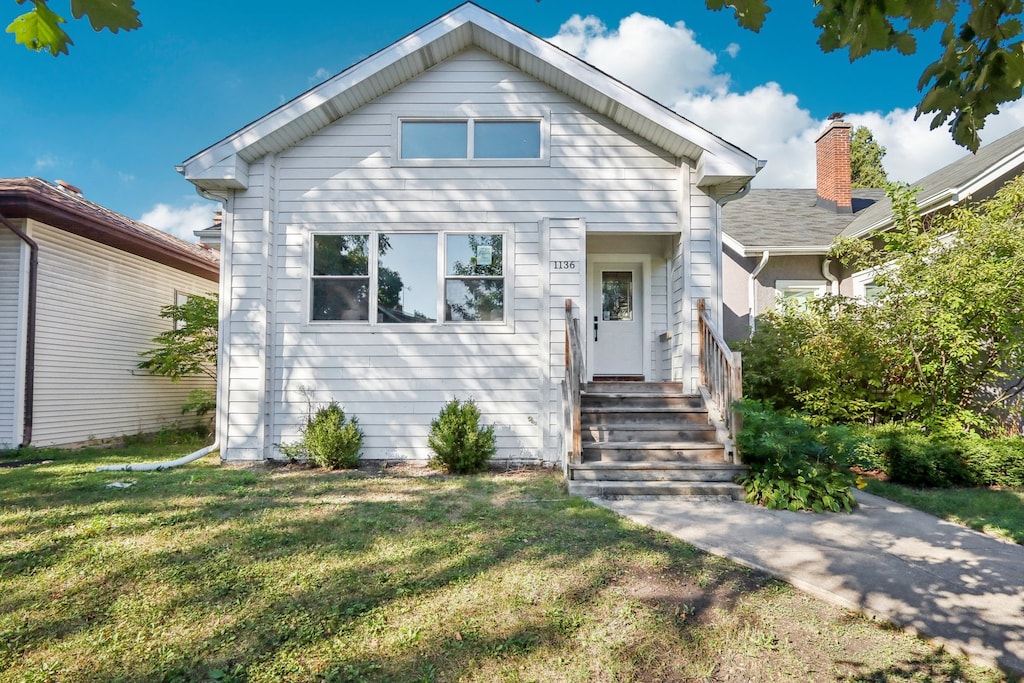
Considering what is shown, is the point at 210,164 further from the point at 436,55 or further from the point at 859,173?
the point at 859,173

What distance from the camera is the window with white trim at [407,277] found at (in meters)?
7.18

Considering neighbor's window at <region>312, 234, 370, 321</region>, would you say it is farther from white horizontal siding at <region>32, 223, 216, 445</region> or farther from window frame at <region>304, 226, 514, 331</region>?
white horizontal siding at <region>32, 223, 216, 445</region>

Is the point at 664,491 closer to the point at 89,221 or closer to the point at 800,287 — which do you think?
the point at 800,287

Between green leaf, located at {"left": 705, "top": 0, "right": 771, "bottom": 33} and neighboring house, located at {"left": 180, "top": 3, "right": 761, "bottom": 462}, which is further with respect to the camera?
neighboring house, located at {"left": 180, "top": 3, "right": 761, "bottom": 462}

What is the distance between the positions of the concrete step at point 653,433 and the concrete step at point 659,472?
65 cm

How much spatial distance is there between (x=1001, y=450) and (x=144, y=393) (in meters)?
13.5

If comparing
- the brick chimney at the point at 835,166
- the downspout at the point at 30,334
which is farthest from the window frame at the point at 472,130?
the brick chimney at the point at 835,166

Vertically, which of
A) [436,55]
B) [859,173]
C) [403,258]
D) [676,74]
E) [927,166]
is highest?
[927,166]

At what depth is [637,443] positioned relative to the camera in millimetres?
5867

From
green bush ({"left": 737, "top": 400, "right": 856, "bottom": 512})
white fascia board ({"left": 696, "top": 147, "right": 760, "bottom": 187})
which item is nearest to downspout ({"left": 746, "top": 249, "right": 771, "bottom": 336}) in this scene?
white fascia board ({"left": 696, "top": 147, "right": 760, "bottom": 187})

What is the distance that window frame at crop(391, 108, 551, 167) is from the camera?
719 cm

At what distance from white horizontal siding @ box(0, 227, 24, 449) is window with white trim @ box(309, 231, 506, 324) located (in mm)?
4729

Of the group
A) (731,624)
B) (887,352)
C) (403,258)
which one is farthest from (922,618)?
(403,258)

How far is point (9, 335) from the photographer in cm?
791
